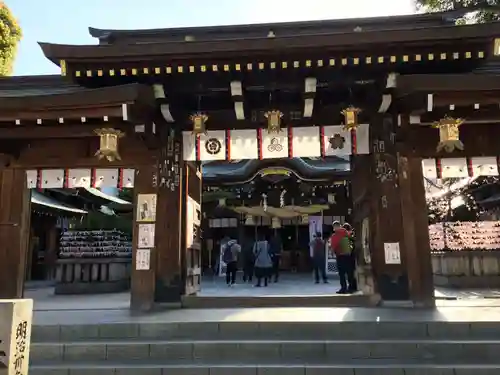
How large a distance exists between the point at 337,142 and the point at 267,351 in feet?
15.9

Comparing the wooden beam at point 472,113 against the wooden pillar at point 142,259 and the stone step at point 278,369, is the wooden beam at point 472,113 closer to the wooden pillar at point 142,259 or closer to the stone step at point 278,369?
the stone step at point 278,369

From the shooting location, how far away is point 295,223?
2111 centimetres

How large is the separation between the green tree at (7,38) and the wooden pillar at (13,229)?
30.9ft

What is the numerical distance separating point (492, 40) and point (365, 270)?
5.53m

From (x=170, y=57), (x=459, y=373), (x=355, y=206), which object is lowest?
(x=459, y=373)

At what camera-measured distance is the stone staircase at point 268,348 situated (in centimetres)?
560

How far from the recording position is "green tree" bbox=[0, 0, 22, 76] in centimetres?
1652

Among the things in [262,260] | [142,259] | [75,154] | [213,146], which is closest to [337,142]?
[213,146]

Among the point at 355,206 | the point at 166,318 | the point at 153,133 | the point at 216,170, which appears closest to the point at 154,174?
the point at 153,133

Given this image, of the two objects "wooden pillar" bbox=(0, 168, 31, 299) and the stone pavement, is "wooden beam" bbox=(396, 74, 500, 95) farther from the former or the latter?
"wooden pillar" bbox=(0, 168, 31, 299)

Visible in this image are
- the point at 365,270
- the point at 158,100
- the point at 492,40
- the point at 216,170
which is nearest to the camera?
the point at 492,40

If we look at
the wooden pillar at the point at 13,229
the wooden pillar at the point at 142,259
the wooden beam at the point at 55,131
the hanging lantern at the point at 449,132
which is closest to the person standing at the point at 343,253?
the hanging lantern at the point at 449,132

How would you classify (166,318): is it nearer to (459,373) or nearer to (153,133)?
(153,133)

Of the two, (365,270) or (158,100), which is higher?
(158,100)
